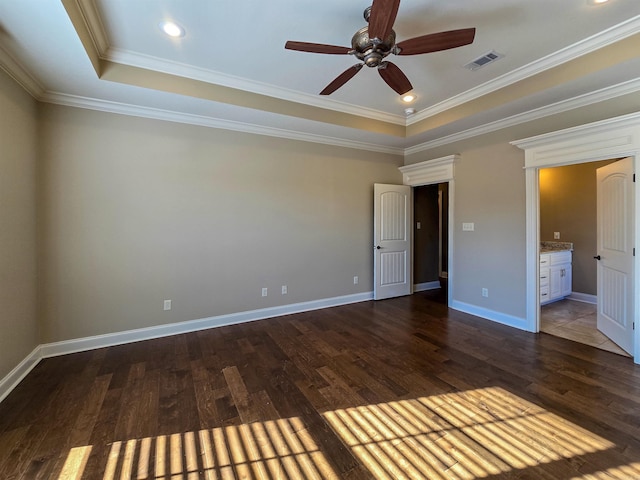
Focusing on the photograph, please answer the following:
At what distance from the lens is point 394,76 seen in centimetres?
236

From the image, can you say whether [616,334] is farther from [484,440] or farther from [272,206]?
[272,206]

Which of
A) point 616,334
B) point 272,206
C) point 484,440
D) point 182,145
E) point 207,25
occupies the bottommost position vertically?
point 484,440

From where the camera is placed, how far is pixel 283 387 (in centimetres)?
234

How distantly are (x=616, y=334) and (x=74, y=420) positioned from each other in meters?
5.09

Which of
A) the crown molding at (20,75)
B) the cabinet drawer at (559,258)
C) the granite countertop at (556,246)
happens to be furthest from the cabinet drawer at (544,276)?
the crown molding at (20,75)

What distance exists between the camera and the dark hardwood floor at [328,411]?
5.19 ft

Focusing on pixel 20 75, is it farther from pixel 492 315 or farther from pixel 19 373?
pixel 492 315

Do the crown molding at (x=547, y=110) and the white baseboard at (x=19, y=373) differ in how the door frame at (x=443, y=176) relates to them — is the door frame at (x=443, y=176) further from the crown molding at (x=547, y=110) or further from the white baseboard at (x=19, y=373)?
the white baseboard at (x=19, y=373)

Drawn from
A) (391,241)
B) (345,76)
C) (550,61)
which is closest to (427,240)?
(391,241)

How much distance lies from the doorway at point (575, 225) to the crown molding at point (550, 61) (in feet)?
8.95

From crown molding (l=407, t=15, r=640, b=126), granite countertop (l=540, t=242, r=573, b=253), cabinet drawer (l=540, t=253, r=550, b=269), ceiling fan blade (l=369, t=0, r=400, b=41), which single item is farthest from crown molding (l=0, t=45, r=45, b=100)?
granite countertop (l=540, t=242, r=573, b=253)

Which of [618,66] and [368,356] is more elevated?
[618,66]

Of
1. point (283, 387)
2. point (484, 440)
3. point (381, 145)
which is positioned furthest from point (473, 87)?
point (283, 387)

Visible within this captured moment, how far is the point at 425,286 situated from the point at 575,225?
2753 millimetres
